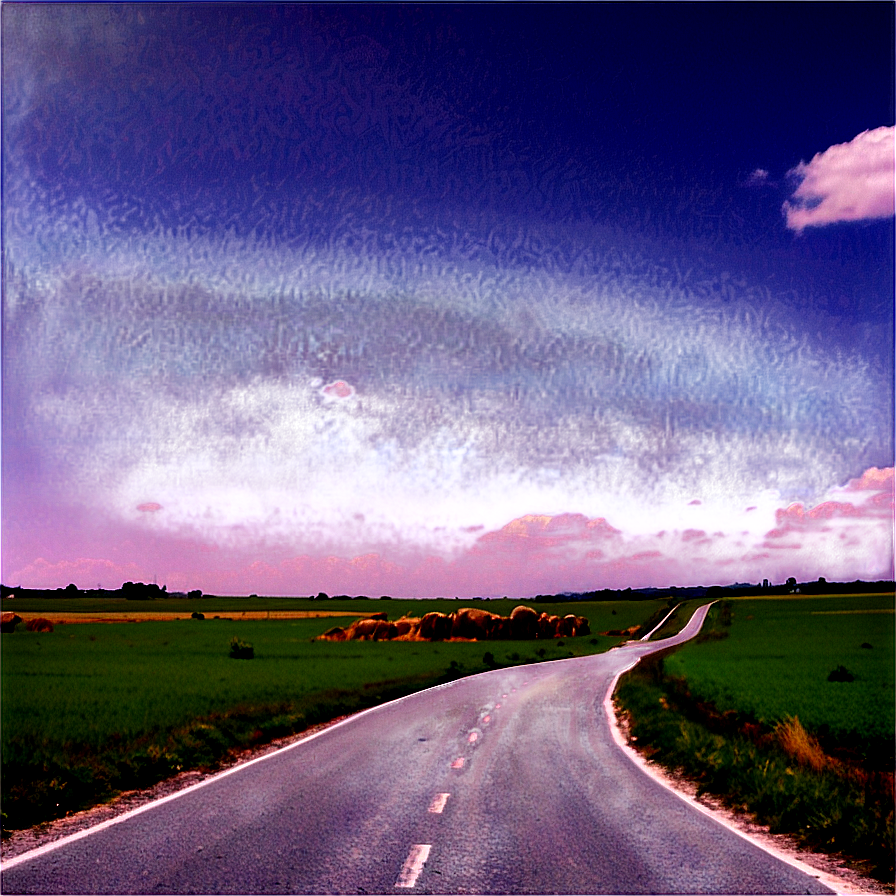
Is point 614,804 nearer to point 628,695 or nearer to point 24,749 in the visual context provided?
point 24,749

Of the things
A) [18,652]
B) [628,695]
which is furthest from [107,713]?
[18,652]

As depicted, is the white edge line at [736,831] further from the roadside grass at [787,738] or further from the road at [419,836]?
the roadside grass at [787,738]

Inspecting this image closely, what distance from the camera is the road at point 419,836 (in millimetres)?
7859

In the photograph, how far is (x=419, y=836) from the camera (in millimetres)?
9523

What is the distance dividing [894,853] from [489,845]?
4722 mm

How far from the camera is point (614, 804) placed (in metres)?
11.6

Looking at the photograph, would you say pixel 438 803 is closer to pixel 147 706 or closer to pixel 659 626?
pixel 147 706

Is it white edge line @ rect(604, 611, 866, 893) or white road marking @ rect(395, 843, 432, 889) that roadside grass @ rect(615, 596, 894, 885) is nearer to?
white edge line @ rect(604, 611, 866, 893)

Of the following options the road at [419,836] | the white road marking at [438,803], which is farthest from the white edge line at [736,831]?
the white road marking at [438,803]

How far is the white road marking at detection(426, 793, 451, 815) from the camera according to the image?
11.0m

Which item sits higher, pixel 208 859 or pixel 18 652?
pixel 208 859

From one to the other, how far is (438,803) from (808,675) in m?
35.1

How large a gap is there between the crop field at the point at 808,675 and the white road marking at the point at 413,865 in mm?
14331

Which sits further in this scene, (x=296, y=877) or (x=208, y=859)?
(x=208, y=859)
